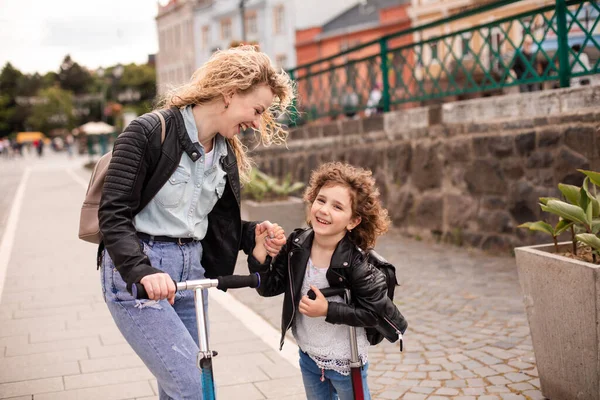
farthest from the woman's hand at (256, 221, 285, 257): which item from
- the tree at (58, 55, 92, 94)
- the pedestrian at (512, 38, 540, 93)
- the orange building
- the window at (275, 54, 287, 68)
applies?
the tree at (58, 55, 92, 94)

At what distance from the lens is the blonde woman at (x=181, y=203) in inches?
106

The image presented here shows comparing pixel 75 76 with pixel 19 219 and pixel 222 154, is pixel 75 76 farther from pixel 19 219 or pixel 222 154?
pixel 222 154

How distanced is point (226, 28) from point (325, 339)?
62029 millimetres

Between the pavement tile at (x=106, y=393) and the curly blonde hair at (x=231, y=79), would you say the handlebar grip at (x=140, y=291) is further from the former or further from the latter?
the pavement tile at (x=106, y=393)

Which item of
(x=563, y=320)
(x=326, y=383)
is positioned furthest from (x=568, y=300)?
(x=326, y=383)

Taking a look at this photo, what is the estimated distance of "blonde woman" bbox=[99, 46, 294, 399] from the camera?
270 cm

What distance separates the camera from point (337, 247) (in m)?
3.00

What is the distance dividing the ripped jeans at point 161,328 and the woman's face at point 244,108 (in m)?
0.53

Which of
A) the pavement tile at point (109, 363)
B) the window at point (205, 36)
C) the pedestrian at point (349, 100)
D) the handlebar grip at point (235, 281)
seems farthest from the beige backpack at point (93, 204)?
the window at point (205, 36)

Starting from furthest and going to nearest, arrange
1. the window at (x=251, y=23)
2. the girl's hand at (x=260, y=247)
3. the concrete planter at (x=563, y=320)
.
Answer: the window at (x=251, y=23), the concrete planter at (x=563, y=320), the girl's hand at (x=260, y=247)

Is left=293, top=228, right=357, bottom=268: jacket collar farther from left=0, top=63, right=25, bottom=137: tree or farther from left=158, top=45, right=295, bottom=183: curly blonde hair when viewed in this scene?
left=0, top=63, right=25, bottom=137: tree

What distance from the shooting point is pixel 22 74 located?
134m

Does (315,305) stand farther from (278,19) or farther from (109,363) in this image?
(278,19)

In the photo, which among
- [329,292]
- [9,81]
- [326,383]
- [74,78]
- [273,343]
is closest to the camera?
[329,292]
